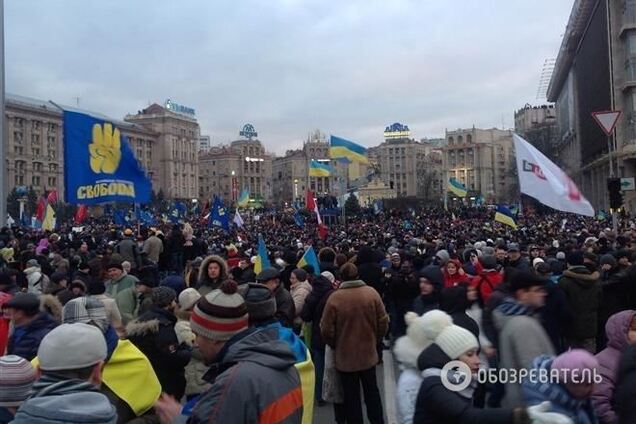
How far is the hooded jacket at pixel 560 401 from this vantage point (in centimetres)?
296

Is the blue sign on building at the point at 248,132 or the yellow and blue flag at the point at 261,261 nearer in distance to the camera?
the yellow and blue flag at the point at 261,261

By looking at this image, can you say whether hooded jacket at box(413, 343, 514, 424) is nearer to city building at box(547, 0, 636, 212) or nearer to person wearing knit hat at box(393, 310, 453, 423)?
person wearing knit hat at box(393, 310, 453, 423)

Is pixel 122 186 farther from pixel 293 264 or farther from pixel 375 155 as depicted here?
pixel 375 155

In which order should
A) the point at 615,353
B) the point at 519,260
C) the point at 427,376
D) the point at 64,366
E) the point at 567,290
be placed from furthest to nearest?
the point at 519,260
the point at 567,290
the point at 615,353
the point at 427,376
the point at 64,366

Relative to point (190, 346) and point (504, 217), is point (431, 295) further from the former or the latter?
point (504, 217)

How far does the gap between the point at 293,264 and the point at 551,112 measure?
118 m

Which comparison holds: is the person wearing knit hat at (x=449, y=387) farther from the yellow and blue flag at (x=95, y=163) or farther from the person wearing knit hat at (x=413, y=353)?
the yellow and blue flag at (x=95, y=163)

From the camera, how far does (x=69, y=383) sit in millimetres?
2498

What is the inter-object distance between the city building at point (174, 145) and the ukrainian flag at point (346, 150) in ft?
306

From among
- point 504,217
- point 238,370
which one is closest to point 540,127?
point 504,217

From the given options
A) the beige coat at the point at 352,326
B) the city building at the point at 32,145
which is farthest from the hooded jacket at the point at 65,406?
the city building at the point at 32,145

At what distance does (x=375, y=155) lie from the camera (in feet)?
503

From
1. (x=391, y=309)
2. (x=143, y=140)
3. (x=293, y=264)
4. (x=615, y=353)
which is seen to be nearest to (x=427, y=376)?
(x=615, y=353)

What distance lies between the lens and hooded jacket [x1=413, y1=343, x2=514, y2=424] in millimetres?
2861
